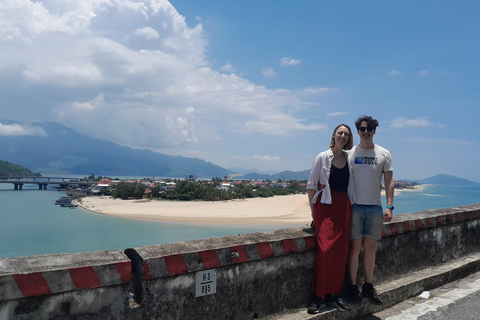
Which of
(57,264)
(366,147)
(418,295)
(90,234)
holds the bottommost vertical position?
(90,234)

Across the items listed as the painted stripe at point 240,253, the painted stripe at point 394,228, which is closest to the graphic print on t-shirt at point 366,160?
the painted stripe at point 394,228

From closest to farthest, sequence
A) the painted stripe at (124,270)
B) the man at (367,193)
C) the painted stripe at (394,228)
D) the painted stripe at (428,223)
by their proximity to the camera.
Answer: the painted stripe at (124,270) < the man at (367,193) < the painted stripe at (394,228) < the painted stripe at (428,223)

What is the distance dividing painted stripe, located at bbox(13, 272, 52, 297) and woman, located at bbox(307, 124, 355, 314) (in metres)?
2.23

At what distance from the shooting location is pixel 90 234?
1604 inches

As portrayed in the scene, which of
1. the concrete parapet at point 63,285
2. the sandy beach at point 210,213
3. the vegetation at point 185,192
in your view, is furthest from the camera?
the vegetation at point 185,192

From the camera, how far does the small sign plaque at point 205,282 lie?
281cm

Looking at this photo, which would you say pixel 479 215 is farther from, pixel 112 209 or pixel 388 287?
pixel 112 209

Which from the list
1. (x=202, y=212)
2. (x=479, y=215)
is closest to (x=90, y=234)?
(x=202, y=212)

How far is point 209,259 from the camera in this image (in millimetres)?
2857

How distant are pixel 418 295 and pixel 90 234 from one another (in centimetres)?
4122

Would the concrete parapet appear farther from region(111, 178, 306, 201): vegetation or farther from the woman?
region(111, 178, 306, 201): vegetation

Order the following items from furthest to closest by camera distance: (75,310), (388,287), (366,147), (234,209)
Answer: (234,209)
(388,287)
(366,147)
(75,310)

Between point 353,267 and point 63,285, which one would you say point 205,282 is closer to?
point 63,285

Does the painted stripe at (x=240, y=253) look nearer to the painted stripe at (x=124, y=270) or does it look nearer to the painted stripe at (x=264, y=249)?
the painted stripe at (x=264, y=249)
